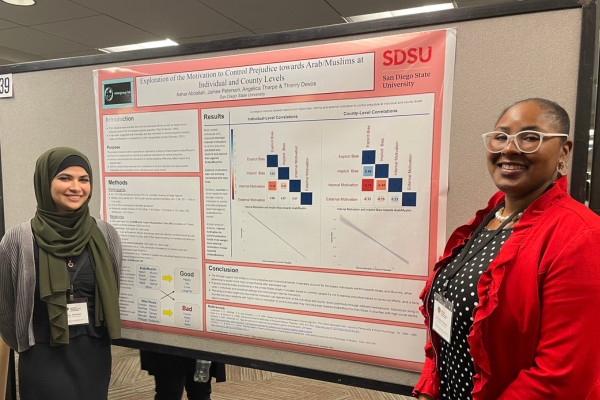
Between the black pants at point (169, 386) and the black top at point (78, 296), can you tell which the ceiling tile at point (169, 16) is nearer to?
the black top at point (78, 296)

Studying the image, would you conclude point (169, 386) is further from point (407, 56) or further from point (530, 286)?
point (407, 56)

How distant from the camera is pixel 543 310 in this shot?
2.22 feet

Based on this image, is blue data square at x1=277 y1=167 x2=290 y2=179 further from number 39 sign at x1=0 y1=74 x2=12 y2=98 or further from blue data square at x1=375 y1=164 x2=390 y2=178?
number 39 sign at x1=0 y1=74 x2=12 y2=98

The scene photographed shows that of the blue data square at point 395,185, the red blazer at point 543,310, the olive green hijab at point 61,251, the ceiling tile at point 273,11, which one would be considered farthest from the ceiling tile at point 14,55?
the red blazer at point 543,310

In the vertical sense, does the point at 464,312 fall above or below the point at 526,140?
below

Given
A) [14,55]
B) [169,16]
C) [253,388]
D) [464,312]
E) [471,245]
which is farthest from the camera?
[14,55]

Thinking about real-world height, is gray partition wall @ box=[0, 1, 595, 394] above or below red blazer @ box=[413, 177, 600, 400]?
above

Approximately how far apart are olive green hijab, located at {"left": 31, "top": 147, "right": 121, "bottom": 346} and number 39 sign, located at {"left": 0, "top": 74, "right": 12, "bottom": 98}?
563 millimetres

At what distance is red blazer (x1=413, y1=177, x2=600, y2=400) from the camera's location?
64 cm

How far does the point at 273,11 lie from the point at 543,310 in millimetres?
4141

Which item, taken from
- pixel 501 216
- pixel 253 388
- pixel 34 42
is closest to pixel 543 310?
pixel 501 216

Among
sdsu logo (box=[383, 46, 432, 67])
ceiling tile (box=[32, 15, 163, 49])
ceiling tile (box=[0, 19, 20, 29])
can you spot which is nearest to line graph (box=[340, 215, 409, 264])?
sdsu logo (box=[383, 46, 432, 67])

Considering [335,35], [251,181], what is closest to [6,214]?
[251,181]

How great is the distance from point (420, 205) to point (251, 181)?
1.89ft
